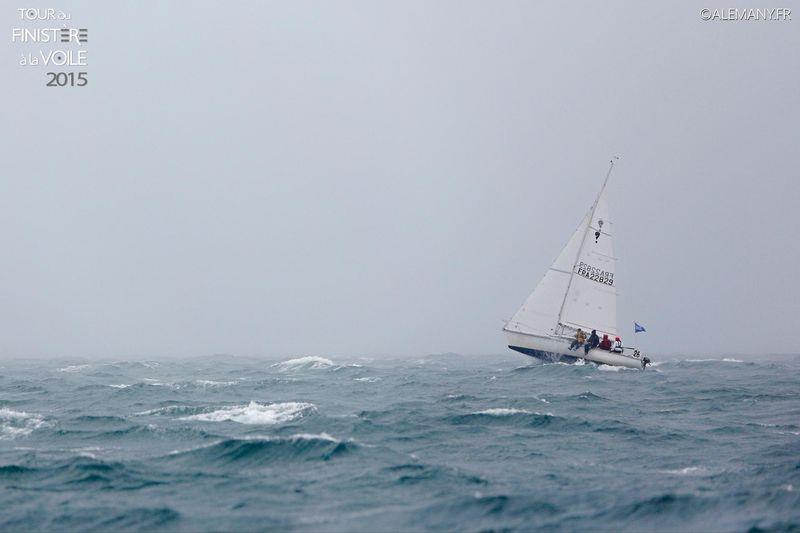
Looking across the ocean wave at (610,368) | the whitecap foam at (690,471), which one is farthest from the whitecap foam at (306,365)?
the whitecap foam at (690,471)

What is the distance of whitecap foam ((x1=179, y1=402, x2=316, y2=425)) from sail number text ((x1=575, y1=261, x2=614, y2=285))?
3683 centimetres

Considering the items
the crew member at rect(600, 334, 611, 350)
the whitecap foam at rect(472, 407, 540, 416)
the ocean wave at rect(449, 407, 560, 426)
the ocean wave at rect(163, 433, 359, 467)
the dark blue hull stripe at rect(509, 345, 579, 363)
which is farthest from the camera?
the crew member at rect(600, 334, 611, 350)

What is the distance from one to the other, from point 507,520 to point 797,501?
771 centimetres

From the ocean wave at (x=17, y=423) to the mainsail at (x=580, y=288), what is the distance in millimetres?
42906

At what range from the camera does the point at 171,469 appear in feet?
76.9

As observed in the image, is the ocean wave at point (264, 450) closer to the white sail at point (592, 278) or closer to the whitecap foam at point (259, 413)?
the whitecap foam at point (259, 413)

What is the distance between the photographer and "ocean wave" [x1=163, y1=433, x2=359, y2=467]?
24.5 m

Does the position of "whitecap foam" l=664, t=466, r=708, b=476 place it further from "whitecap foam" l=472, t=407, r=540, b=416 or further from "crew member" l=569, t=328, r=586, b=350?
"crew member" l=569, t=328, r=586, b=350

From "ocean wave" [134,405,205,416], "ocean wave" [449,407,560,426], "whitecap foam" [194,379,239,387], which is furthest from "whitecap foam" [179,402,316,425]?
"whitecap foam" [194,379,239,387]

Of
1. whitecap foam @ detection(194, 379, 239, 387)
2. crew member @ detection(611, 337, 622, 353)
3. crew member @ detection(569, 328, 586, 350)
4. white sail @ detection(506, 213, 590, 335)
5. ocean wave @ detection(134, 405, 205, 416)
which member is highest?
white sail @ detection(506, 213, 590, 335)

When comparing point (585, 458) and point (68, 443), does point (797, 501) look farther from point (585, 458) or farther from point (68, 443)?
point (68, 443)

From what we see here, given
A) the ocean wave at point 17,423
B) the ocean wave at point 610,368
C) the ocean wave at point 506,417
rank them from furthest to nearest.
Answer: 1. the ocean wave at point 610,368
2. the ocean wave at point 506,417
3. the ocean wave at point 17,423

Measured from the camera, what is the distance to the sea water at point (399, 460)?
18.8 meters

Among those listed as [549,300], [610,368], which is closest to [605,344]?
[610,368]
